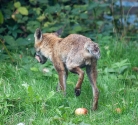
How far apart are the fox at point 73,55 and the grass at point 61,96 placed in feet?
0.89

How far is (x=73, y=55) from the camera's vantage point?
20.3ft

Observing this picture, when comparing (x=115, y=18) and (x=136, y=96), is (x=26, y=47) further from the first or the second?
(x=136, y=96)

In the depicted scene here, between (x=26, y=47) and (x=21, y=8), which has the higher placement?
(x=21, y=8)

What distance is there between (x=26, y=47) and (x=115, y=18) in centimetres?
191

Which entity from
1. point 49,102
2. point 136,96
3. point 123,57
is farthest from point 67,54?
point 123,57

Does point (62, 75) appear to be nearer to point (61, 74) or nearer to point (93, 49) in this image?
point (61, 74)

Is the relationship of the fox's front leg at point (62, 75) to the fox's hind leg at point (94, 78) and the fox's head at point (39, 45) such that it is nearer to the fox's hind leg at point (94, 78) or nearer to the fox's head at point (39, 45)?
the fox's hind leg at point (94, 78)

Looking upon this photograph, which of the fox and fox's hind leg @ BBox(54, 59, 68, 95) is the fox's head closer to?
the fox

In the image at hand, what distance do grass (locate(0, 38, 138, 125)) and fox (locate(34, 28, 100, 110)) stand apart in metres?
0.27

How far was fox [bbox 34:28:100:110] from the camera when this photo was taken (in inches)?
239

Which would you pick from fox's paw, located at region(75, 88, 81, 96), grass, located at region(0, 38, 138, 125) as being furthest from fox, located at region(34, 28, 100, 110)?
grass, located at region(0, 38, 138, 125)

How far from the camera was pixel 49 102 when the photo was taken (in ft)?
20.5

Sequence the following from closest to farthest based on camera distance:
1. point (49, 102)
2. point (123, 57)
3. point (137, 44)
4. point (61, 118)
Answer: point (61, 118) < point (49, 102) < point (123, 57) < point (137, 44)

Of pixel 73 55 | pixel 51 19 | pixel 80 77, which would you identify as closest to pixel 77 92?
pixel 80 77
